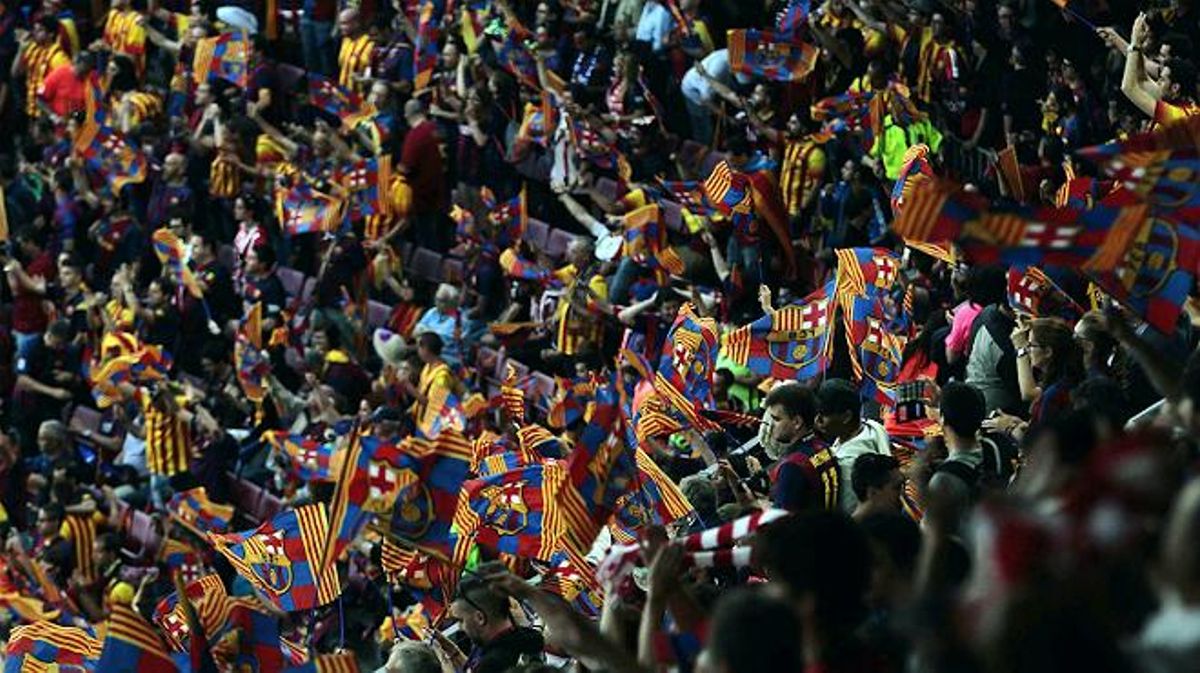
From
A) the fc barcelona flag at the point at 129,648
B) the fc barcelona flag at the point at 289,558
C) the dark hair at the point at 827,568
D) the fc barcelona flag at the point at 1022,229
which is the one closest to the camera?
the dark hair at the point at 827,568

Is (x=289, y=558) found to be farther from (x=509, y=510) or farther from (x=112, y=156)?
(x=112, y=156)

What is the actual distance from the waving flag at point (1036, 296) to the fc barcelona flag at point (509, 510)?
6.76 feet

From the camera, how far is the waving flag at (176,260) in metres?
21.8

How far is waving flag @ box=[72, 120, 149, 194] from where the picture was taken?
23.5 meters

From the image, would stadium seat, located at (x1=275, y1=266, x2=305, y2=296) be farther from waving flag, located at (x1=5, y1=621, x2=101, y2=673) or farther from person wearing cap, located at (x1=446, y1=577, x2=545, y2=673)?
person wearing cap, located at (x1=446, y1=577, x2=545, y2=673)

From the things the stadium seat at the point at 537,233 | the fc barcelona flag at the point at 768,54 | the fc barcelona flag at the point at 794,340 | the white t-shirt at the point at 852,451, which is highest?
the white t-shirt at the point at 852,451

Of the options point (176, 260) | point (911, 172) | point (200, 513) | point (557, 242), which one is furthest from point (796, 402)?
point (176, 260)

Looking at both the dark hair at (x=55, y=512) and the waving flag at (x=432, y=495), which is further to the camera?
the dark hair at (x=55, y=512)

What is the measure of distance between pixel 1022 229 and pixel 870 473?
4.01ft

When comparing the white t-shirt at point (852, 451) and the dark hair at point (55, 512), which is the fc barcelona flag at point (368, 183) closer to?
the dark hair at point (55, 512)

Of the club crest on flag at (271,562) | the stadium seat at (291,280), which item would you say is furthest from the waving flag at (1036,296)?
the stadium seat at (291,280)

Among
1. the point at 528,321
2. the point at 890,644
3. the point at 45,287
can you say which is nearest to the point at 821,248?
the point at 528,321

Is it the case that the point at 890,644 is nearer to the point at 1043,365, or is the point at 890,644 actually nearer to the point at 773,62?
the point at 1043,365

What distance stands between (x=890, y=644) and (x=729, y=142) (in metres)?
12.1
